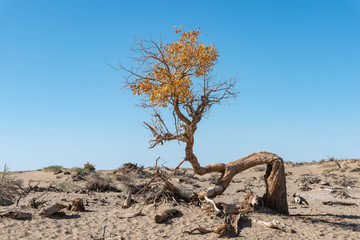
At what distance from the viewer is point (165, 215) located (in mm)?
10930

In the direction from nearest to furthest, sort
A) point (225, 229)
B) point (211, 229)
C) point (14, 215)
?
point (225, 229)
point (211, 229)
point (14, 215)

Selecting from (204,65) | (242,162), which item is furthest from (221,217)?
(204,65)

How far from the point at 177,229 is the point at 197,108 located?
396 cm

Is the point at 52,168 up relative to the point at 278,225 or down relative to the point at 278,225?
up

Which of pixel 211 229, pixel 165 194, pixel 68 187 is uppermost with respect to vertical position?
pixel 68 187

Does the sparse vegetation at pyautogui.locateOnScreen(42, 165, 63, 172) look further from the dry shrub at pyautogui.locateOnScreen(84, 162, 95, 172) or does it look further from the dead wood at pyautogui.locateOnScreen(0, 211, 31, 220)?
the dead wood at pyautogui.locateOnScreen(0, 211, 31, 220)

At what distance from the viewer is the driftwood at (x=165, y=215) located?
10.8 metres

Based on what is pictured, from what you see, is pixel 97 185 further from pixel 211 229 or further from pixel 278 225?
pixel 278 225

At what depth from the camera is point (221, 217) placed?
11.0 m

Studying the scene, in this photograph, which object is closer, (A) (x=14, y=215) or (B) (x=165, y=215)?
(B) (x=165, y=215)

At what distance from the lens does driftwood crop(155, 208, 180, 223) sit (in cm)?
1078

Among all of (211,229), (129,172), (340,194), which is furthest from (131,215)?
(129,172)

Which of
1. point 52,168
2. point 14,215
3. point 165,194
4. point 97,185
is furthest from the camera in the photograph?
point 52,168

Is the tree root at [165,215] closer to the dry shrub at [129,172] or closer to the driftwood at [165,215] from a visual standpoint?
the driftwood at [165,215]
